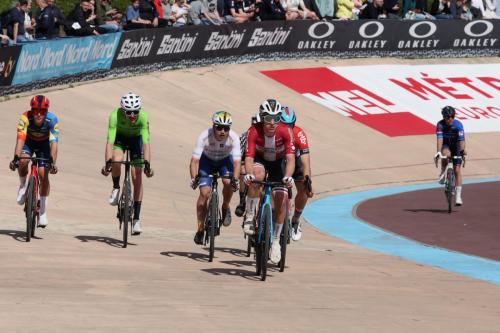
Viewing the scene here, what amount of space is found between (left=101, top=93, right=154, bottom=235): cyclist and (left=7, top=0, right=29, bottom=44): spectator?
10063mm

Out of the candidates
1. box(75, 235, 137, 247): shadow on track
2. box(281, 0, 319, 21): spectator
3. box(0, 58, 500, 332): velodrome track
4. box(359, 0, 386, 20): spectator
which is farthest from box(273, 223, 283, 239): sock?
box(359, 0, 386, 20): spectator

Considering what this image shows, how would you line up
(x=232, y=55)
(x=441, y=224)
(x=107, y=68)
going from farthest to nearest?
(x=232, y=55) < (x=107, y=68) < (x=441, y=224)

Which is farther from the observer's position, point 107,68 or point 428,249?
point 107,68

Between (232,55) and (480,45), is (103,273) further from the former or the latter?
(480,45)

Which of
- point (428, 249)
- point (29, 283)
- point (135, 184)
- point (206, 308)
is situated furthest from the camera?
point (428, 249)

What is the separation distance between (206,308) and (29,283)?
1.79 metres

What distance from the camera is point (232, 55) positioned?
3017 centimetres

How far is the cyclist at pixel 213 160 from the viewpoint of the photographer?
43.1ft

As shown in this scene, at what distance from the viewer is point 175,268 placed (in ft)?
41.9

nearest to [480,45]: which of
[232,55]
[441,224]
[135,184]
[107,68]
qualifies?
[232,55]

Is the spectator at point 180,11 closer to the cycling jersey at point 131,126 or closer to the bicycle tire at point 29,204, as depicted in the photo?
the cycling jersey at point 131,126

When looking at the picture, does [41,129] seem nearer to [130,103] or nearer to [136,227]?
[130,103]

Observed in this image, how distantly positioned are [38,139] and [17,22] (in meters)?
10.2

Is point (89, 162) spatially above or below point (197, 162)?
below
